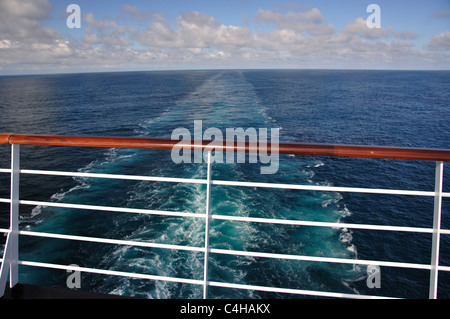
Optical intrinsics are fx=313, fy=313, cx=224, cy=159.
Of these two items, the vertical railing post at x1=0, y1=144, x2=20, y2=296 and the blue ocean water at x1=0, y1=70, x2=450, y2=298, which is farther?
the blue ocean water at x1=0, y1=70, x2=450, y2=298

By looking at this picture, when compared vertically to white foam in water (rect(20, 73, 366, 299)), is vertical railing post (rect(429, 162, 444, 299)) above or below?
above

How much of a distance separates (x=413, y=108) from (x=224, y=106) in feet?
84.5

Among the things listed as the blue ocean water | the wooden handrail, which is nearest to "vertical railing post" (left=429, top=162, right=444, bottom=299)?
the wooden handrail

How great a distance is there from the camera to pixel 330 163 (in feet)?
57.9

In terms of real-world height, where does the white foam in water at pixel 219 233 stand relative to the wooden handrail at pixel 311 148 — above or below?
below

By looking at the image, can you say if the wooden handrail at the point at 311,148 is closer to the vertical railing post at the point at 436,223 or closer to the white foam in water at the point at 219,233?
the vertical railing post at the point at 436,223

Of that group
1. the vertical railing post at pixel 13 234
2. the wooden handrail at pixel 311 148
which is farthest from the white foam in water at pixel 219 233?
the wooden handrail at pixel 311 148

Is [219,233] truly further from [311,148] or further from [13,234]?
[311,148]

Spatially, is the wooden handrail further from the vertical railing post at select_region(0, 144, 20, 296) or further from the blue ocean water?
the blue ocean water

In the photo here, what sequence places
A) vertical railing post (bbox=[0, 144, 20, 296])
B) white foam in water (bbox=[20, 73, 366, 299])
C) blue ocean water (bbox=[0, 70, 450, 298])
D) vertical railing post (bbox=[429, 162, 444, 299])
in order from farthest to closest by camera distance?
blue ocean water (bbox=[0, 70, 450, 298]) → white foam in water (bbox=[20, 73, 366, 299]) → vertical railing post (bbox=[0, 144, 20, 296]) → vertical railing post (bbox=[429, 162, 444, 299])

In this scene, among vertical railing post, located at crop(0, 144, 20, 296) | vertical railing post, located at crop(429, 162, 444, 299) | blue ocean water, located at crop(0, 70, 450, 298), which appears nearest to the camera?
vertical railing post, located at crop(429, 162, 444, 299)

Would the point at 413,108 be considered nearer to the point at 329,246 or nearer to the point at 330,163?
the point at 330,163

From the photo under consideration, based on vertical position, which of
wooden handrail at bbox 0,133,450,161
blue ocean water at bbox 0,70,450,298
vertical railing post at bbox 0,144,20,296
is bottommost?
blue ocean water at bbox 0,70,450,298
